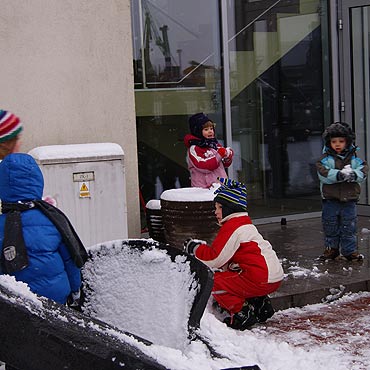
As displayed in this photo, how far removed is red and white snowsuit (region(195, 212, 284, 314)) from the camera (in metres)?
5.41

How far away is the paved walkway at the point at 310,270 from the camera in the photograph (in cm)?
619

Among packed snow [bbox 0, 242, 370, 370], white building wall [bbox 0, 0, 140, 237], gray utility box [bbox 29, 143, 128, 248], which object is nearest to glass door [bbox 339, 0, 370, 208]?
→ white building wall [bbox 0, 0, 140, 237]

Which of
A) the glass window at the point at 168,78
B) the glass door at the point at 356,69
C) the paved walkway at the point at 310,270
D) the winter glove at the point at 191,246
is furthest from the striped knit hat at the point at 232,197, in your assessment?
the glass door at the point at 356,69

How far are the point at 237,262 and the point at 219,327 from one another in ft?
2.59

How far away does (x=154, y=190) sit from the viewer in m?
9.05

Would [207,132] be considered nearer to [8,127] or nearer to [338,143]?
[338,143]

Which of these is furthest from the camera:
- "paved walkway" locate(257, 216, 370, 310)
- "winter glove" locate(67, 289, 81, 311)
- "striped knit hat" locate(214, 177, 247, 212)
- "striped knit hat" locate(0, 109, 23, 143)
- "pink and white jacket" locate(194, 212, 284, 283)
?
"paved walkway" locate(257, 216, 370, 310)

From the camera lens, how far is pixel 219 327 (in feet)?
15.8

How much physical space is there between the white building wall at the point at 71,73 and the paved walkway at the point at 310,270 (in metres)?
1.79

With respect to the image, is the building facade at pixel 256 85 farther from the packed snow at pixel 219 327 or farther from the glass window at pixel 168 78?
the packed snow at pixel 219 327

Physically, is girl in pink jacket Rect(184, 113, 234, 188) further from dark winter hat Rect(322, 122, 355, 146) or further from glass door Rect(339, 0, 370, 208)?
glass door Rect(339, 0, 370, 208)

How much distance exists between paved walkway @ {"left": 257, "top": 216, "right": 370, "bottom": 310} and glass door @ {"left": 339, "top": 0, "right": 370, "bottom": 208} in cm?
183

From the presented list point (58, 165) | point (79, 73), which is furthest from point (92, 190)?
point (79, 73)

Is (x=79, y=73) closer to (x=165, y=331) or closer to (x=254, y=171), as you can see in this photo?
(x=254, y=171)
